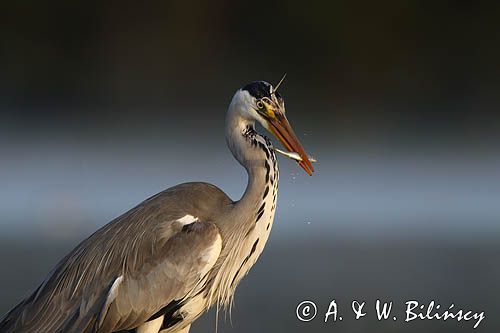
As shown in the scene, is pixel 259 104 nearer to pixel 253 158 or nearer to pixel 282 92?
pixel 253 158

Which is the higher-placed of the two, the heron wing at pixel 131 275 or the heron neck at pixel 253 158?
the heron neck at pixel 253 158

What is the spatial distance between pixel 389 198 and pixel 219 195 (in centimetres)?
921

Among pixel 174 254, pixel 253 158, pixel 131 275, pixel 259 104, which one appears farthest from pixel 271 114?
pixel 131 275

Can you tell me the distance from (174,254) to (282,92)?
30.1ft

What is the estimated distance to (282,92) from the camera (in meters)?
13.2

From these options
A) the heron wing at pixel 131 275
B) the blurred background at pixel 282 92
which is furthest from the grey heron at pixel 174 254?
the blurred background at pixel 282 92

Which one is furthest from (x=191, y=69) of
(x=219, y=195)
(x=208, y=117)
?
(x=219, y=195)

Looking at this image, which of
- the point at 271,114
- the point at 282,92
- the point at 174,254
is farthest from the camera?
the point at 282,92

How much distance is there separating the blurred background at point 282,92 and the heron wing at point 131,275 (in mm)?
7055

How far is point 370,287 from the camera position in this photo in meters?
7.07

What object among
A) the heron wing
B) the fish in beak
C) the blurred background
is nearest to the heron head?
the fish in beak

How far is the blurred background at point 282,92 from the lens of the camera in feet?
41.8

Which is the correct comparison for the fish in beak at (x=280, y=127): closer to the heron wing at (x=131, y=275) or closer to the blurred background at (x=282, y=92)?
the heron wing at (x=131, y=275)

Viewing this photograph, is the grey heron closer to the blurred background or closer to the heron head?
the heron head
